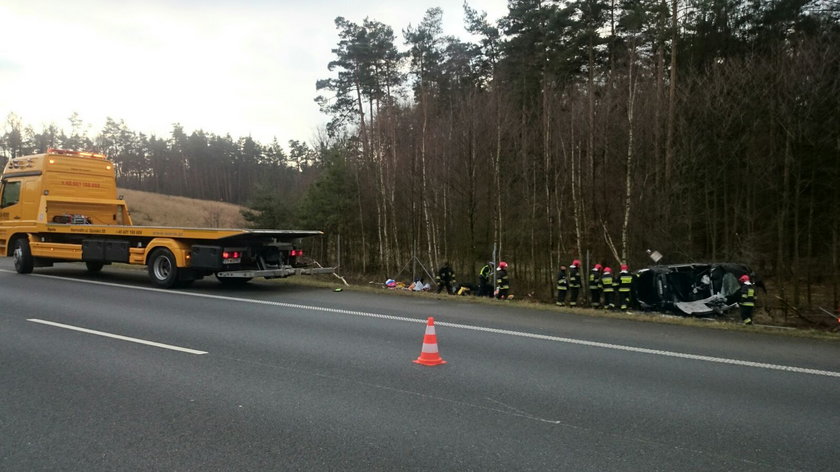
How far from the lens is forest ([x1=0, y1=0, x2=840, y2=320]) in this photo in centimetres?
1773

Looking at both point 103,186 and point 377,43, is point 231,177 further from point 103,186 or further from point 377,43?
point 103,186

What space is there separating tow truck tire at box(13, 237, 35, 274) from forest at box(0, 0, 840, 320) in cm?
1045

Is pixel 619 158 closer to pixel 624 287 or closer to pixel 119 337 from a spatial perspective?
pixel 624 287

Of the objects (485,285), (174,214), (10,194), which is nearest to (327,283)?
(485,285)

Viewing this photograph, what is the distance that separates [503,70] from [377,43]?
316 inches

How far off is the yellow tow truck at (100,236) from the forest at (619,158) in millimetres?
8818

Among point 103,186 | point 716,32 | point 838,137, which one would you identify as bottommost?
point 103,186

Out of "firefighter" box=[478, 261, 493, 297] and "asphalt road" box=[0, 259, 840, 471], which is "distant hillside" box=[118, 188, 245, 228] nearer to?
"firefighter" box=[478, 261, 493, 297]

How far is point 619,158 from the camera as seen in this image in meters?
19.3

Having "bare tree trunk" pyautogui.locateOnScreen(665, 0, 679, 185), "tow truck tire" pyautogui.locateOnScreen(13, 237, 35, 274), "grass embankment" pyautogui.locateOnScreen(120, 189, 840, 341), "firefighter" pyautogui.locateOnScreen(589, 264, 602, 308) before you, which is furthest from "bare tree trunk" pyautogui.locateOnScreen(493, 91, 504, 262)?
"tow truck tire" pyautogui.locateOnScreen(13, 237, 35, 274)

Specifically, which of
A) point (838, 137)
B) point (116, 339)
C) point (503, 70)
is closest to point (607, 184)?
point (838, 137)

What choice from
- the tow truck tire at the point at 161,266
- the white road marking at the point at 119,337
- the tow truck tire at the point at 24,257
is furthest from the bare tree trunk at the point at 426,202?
the white road marking at the point at 119,337

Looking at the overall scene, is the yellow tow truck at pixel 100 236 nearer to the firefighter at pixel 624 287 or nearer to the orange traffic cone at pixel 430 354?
the orange traffic cone at pixel 430 354

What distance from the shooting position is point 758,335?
28.5 feet
